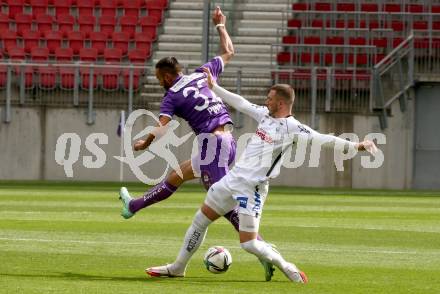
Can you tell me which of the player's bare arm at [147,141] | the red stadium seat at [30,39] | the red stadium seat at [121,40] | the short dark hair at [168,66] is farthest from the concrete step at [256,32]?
the player's bare arm at [147,141]

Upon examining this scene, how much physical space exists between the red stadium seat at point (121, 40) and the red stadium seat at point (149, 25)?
0.59 m

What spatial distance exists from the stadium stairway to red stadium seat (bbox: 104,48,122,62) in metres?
0.90

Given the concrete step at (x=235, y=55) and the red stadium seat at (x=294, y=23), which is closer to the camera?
the concrete step at (x=235, y=55)

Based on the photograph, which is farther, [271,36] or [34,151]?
[271,36]

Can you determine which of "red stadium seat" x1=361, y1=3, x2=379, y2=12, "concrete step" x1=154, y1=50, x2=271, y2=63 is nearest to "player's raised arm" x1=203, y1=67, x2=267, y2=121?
"concrete step" x1=154, y1=50, x2=271, y2=63

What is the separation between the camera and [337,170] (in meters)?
30.9

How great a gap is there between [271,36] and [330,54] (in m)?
2.53

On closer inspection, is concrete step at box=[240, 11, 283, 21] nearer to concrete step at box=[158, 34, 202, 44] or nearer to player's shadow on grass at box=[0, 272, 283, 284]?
concrete step at box=[158, 34, 202, 44]

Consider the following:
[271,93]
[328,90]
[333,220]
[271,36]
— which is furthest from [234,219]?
[271,36]

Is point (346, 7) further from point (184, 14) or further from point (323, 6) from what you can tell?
point (184, 14)

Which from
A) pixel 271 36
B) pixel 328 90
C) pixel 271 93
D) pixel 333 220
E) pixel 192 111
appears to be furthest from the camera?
pixel 271 36

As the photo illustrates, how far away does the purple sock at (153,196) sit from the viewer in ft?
44.2

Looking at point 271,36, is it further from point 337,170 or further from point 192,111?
point 192,111

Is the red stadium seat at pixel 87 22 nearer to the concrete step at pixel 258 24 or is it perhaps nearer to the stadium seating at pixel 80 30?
the stadium seating at pixel 80 30
